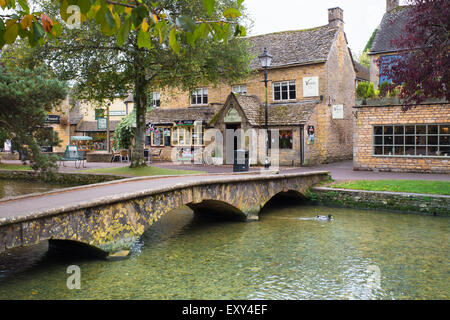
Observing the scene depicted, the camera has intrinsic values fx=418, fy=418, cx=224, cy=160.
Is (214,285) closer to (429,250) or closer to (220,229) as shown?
(220,229)

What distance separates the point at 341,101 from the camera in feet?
97.3

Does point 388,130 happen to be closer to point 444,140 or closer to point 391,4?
point 444,140

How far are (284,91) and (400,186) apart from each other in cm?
1400

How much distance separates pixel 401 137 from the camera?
22.4 metres

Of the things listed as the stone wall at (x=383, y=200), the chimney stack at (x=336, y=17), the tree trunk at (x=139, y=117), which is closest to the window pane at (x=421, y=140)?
the stone wall at (x=383, y=200)

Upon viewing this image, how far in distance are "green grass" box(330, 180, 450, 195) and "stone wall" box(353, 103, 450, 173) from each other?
5.57m

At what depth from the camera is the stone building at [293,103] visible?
26672mm

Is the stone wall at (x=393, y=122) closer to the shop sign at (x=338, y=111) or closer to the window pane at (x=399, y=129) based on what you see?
the window pane at (x=399, y=129)

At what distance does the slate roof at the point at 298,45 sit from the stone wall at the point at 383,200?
42.0ft

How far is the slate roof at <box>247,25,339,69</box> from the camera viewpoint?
2747 centimetres

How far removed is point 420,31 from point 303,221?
758 centimetres

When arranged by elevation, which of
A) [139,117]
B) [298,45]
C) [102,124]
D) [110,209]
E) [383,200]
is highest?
[298,45]

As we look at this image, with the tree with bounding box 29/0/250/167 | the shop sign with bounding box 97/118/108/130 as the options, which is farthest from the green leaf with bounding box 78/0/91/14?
the shop sign with bounding box 97/118/108/130

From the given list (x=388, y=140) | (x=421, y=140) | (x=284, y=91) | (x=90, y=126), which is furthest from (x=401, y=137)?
(x=90, y=126)
